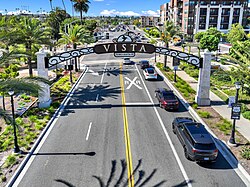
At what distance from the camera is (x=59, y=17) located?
308ft

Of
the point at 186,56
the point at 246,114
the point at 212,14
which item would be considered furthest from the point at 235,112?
the point at 212,14

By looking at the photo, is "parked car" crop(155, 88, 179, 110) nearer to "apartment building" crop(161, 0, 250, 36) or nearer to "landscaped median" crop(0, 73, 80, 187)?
"landscaped median" crop(0, 73, 80, 187)

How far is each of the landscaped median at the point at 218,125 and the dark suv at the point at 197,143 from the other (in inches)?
79.7

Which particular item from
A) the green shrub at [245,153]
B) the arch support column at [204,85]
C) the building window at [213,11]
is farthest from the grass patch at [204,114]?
the building window at [213,11]

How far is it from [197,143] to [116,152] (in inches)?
186

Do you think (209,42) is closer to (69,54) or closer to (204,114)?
(204,114)

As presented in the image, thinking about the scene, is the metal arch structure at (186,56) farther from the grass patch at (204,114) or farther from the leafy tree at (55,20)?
the leafy tree at (55,20)

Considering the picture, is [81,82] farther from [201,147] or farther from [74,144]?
[201,147]

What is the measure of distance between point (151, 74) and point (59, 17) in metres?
68.7

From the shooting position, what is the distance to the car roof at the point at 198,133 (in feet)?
48.1

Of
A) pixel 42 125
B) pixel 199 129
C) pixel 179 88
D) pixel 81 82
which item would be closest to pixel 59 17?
pixel 81 82

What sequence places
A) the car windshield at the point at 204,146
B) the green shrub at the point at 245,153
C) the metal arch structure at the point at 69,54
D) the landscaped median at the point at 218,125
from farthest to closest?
1. the metal arch structure at the point at 69,54
2. the landscaped median at the point at 218,125
3. the green shrub at the point at 245,153
4. the car windshield at the point at 204,146

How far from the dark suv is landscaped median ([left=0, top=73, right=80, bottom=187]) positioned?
8.91 m

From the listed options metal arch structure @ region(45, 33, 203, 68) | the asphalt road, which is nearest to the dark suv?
the asphalt road
